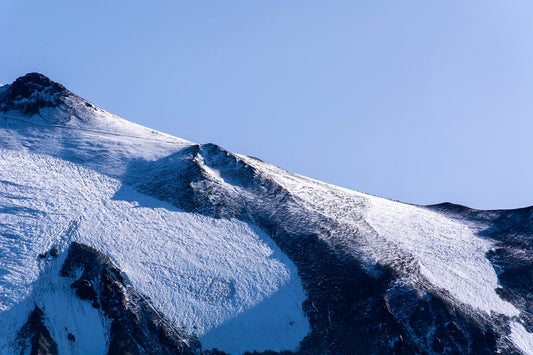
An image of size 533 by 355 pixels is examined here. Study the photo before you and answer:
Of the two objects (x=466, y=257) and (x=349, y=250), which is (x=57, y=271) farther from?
(x=466, y=257)

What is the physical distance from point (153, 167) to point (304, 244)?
23271 mm

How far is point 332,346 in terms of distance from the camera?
177ft

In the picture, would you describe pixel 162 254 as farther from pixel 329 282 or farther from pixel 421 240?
pixel 421 240

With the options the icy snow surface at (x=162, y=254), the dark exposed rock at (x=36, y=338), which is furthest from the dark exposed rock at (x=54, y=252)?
the dark exposed rock at (x=36, y=338)

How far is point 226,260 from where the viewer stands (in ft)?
208

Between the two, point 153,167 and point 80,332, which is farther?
point 153,167

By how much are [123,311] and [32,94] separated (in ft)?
164

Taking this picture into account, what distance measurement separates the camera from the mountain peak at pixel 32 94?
89.9 m

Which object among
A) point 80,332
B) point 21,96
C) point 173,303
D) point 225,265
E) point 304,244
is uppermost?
point 21,96

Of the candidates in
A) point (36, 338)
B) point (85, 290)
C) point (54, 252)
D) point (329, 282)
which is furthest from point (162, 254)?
point (329, 282)

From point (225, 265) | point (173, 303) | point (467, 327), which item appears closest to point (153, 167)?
point (225, 265)

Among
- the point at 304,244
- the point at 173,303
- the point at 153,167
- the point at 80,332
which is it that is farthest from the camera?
the point at 153,167

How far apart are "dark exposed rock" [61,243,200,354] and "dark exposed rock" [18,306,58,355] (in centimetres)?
423

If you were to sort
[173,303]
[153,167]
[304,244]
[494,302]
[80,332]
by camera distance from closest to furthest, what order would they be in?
[80,332] < [173,303] < [494,302] < [304,244] < [153,167]
